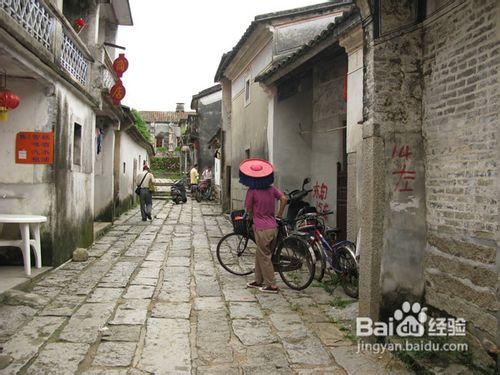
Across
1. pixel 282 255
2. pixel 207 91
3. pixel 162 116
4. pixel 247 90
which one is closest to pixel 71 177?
pixel 282 255

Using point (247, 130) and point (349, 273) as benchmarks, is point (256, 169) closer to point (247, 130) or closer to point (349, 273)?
point (349, 273)

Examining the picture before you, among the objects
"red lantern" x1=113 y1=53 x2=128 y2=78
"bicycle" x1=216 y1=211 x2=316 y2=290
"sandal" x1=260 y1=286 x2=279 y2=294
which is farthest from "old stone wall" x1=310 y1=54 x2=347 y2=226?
"red lantern" x1=113 y1=53 x2=128 y2=78

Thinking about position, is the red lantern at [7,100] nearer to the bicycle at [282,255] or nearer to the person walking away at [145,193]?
the bicycle at [282,255]

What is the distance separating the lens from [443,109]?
14.5 feet

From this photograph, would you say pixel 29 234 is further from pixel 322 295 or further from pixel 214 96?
pixel 214 96

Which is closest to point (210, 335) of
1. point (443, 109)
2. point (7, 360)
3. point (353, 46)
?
point (7, 360)

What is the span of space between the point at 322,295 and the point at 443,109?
3151mm

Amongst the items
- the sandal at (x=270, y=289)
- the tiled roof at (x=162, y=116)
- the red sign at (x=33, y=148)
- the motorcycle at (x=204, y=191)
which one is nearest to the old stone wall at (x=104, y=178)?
the red sign at (x=33, y=148)

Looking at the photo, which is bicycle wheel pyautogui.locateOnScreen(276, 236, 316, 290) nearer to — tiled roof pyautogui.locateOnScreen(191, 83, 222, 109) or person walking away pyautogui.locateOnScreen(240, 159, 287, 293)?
person walking away pyautogui.locateOnScreen(240, 159, 287, 293)

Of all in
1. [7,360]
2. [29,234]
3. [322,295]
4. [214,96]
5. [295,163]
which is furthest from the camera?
[214,96]

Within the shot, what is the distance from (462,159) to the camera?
4.13m

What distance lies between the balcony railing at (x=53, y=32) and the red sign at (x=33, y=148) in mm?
1238

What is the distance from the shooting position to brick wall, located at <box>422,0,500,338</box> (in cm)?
378

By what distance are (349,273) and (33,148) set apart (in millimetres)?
5206
